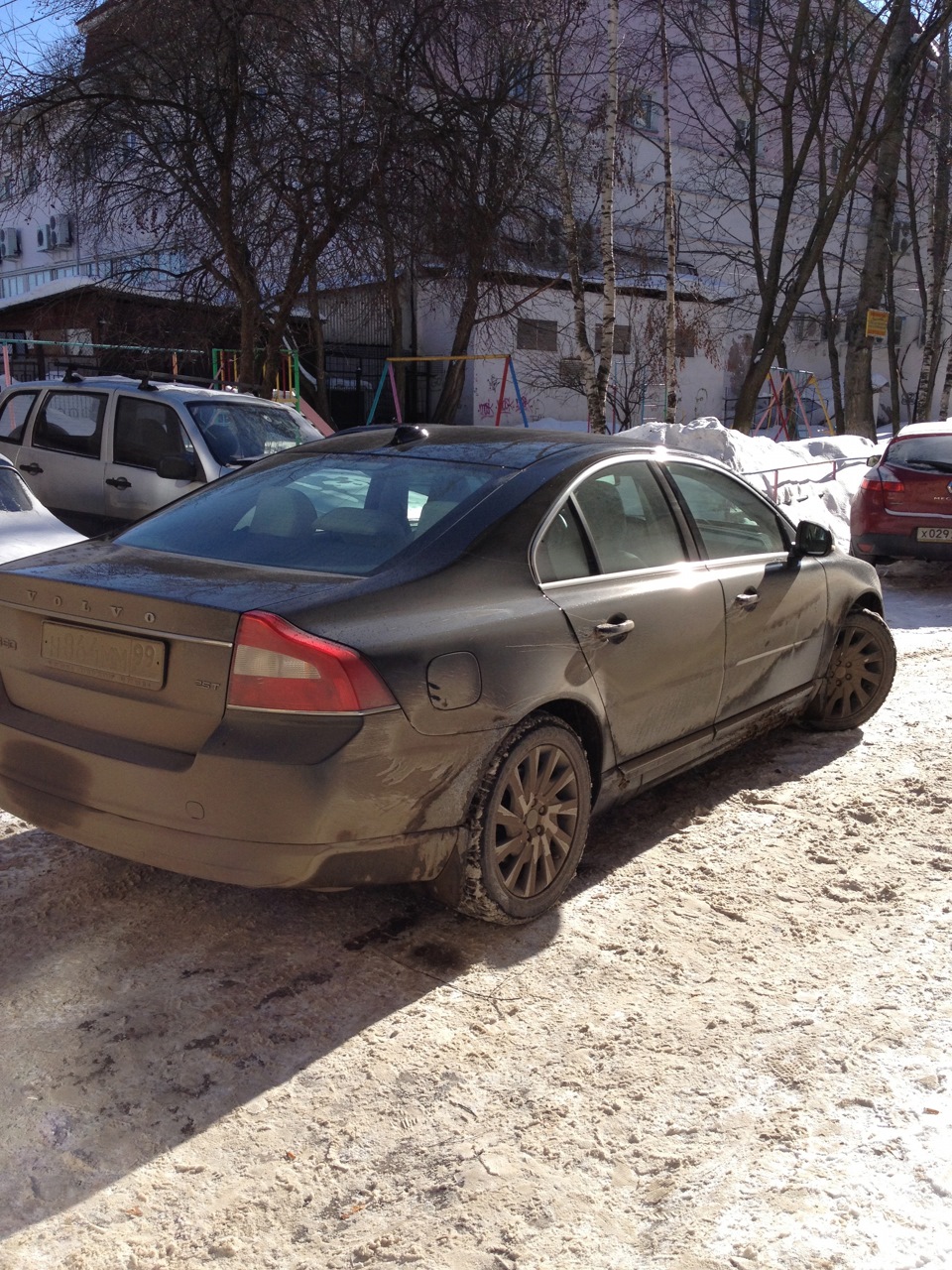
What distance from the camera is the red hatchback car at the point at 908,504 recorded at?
32.8 ft

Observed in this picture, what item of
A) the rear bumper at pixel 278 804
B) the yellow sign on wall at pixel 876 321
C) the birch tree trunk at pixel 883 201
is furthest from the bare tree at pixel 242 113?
the rear bumper at pixel 278 804

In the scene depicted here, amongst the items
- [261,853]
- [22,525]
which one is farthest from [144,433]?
[261,853]

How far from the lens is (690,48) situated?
19.0 m

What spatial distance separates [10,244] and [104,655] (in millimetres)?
46246

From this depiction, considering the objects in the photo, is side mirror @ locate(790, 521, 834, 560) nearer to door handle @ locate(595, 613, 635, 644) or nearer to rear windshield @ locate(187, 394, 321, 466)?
door handle @ locate(595, 613, 635, 644)

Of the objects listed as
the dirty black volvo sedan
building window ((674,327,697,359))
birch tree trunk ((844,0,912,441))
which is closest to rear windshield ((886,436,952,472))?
the dirty black volvo sedan

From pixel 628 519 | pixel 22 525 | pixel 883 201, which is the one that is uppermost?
pixel 883 201

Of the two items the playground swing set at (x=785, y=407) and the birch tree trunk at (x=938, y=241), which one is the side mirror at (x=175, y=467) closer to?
the playground swing set at (x=785, y=407)

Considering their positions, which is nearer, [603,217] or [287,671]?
[287,671]

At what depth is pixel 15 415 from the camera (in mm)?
10578

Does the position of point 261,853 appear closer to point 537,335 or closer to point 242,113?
point 242,113

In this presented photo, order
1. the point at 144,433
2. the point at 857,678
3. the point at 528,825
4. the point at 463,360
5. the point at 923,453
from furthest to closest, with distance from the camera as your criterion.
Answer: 1. the point at 463,360
2. the point at 923,453
3. the point at 144,433
4. the point at 857,678
5. the point at 528,825

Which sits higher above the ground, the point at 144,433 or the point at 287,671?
the point at 144,433

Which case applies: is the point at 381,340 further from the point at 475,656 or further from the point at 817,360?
the point at 475,656
